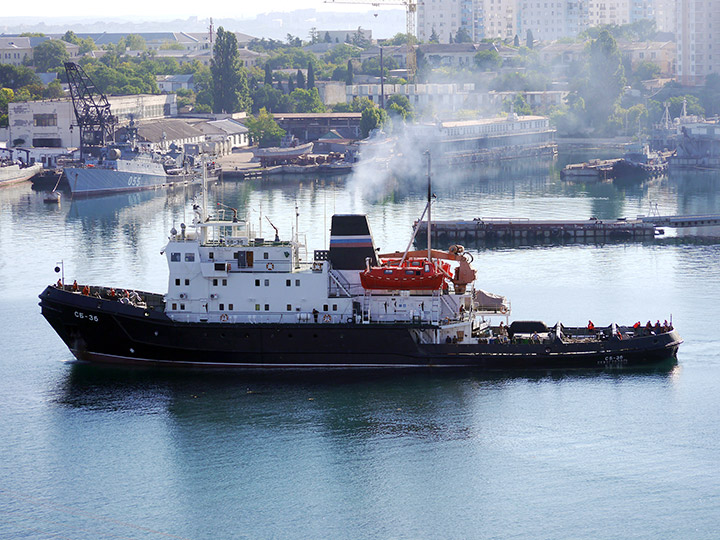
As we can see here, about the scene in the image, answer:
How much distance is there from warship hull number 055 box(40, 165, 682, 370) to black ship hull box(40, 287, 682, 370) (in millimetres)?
31

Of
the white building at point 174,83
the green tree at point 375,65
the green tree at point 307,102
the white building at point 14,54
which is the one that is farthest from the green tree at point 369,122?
the white building at point 14,54

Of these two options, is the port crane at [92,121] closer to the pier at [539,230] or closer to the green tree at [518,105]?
the pier at [539,230]

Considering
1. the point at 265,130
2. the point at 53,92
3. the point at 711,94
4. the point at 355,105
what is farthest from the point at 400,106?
the point at 711,94

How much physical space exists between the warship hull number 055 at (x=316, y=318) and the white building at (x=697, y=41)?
11547cm

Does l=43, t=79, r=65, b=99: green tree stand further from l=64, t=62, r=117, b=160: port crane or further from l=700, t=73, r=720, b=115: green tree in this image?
l=700, t=73, r=720, b=115: green tree

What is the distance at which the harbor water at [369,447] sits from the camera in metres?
29.6

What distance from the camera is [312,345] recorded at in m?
39.3

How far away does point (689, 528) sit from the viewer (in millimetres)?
29016

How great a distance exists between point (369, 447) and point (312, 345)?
620cm

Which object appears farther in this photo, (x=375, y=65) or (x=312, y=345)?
(x=375, y=65)

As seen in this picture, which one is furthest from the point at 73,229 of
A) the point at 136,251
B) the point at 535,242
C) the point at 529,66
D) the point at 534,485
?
the point at 529,66

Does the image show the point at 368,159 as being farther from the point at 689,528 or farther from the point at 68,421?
the point at 689,528

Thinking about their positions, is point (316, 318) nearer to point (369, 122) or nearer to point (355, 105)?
point (369, 122)

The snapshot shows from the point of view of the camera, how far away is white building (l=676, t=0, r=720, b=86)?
482ft
